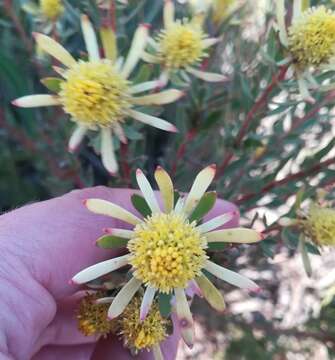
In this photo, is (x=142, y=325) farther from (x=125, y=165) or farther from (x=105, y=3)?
(x=105, y=3)

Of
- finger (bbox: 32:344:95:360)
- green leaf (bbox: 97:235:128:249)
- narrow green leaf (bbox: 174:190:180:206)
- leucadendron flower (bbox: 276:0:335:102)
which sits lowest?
finger (bbox: 32:344:95:360)

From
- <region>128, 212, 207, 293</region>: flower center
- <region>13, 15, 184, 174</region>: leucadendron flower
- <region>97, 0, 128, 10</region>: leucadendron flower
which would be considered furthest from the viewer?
<region>97, 0, 128, 10</region>: leucadendron flower

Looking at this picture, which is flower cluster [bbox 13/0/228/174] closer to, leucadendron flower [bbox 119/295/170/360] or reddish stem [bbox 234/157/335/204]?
leucadendron flower [bbox 119/295/170/360]

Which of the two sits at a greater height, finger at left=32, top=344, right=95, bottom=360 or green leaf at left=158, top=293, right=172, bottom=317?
green leaf at left=158, top=293, right=172, bottom=317

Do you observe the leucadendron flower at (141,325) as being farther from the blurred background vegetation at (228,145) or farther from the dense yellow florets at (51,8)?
the dense yellow florets at (51,8)

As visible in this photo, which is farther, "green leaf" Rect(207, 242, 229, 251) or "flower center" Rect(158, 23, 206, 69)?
"flower center" Rect(158, 23, 206, 69)

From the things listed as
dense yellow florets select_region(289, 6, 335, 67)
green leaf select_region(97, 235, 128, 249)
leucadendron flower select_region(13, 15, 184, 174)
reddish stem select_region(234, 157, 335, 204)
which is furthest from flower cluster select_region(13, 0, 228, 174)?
reddish stem select_region(234, 157, 335, 204)

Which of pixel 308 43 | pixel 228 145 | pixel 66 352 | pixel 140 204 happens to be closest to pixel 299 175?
pixel 228 145
